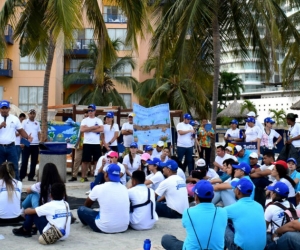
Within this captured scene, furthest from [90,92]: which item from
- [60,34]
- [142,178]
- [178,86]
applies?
[142,178]

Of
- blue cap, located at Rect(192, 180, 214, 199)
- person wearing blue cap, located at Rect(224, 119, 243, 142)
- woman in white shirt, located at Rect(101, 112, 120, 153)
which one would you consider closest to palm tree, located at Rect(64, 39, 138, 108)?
person wearing blue cap, located at Rect(224, 119, 243, 142)

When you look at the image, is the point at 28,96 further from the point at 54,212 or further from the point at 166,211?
the point at 54,212

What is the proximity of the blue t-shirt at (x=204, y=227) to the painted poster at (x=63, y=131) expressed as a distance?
9.77 meters

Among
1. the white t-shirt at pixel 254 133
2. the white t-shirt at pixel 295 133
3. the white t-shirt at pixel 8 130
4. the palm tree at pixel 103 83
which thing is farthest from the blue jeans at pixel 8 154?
the palm tree at pixel 103 83

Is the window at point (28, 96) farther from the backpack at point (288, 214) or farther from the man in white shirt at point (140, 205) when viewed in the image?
the backpack at point (288, 214)

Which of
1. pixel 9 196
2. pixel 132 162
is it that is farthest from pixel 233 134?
pixel 9 196

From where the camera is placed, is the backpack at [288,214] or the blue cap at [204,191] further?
the backpack at [288,214]

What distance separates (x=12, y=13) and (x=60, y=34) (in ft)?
12.1

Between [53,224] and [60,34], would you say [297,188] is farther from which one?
[60,34]

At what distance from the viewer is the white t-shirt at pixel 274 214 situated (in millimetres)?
6305

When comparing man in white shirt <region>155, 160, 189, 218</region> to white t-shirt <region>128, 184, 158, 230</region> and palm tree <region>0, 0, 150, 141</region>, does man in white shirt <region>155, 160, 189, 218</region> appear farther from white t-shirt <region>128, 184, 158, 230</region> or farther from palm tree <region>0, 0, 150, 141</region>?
palm tree <region>0, 0, 150, 141</region>

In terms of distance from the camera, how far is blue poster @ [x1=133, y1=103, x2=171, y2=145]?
1471cm

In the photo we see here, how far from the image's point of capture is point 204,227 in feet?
17.5

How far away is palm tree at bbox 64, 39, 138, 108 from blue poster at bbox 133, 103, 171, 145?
22.8 metres
